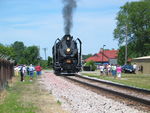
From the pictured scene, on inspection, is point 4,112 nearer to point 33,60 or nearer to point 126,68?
point 126,68

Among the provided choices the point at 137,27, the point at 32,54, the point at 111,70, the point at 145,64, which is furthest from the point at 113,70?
the point at 32,54

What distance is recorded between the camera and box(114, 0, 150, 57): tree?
83.8 m

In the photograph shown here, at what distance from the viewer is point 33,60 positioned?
470ft

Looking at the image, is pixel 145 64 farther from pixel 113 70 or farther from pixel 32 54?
pixel 32 54

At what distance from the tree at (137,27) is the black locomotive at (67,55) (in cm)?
4548

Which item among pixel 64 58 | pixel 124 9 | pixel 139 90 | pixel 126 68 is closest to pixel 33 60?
pixel 124 9

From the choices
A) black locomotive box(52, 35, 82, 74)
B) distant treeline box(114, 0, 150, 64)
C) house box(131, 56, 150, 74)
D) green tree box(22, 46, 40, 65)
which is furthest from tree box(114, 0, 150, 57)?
green tree box(22, 46, 40, 65)

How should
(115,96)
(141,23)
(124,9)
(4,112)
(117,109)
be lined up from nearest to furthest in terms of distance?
1. (4,112)
2. (117,109)
3. (115,96)
4. (141,23)
5. (124,9)

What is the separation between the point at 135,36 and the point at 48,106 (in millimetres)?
73594

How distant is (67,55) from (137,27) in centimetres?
4955

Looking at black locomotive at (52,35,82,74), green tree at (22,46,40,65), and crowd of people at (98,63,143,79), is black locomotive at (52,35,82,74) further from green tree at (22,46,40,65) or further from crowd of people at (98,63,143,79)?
green tree at (22,46,40,65)

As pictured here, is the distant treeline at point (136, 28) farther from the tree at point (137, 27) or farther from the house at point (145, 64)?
the house at point (145, 64)

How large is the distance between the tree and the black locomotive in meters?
45.5

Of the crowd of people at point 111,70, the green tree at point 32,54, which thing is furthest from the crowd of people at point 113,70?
the green tree at point 32,54
